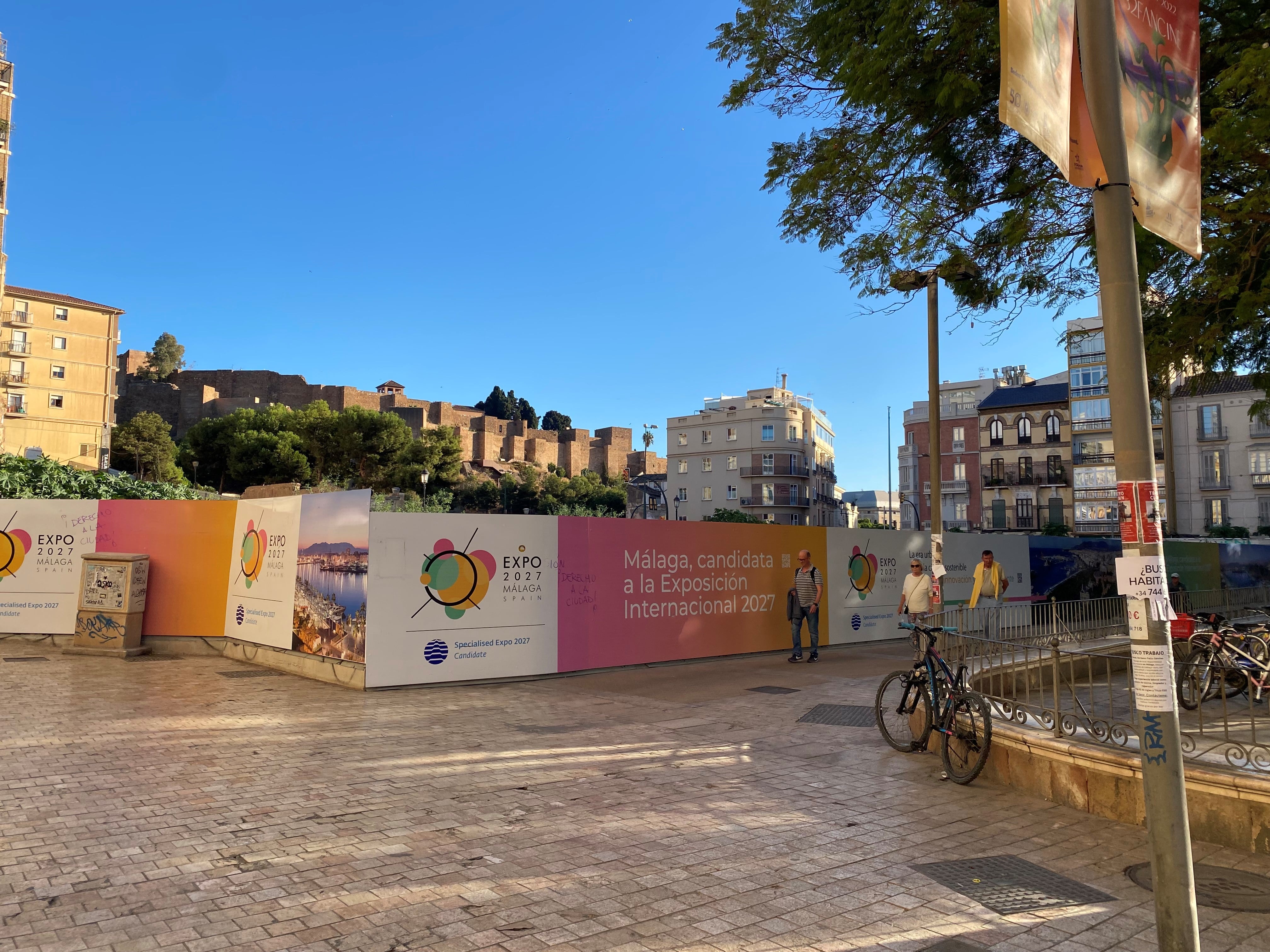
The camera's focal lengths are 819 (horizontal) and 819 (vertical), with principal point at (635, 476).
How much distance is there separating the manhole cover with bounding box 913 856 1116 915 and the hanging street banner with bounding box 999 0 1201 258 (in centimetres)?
323

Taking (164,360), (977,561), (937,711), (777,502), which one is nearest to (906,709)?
(937,711)

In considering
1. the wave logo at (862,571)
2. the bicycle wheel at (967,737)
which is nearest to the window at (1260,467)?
the wave logo at (862,571)

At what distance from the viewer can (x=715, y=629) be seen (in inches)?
545

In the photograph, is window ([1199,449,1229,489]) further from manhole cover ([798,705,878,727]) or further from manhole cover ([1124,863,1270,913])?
manhole cover ([1124,863,1270,913])

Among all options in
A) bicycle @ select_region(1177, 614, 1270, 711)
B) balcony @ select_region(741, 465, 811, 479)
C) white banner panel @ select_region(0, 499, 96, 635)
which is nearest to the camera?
bicycle @ select_region(1177, 614, 1270, 711)

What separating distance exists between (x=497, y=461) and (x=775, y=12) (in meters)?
103

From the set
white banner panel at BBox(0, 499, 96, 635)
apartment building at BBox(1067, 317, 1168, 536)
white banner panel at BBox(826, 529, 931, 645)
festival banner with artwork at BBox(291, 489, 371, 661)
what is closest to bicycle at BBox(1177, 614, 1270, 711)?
white banner panel at BBox(826, 529, 931, 645)

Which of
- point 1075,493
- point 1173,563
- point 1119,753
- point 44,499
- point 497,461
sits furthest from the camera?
→ point 497,461

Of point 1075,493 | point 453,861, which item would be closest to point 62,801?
point 453,861

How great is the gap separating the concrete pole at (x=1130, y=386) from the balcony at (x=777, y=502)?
8155 cm

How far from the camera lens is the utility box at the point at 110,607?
40.8 ft

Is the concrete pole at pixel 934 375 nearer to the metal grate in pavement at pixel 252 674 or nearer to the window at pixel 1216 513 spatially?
the metal grate in pavement at pixel 252 674

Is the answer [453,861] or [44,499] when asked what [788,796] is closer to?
[453,861]

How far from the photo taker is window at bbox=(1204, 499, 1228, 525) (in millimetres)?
48500
